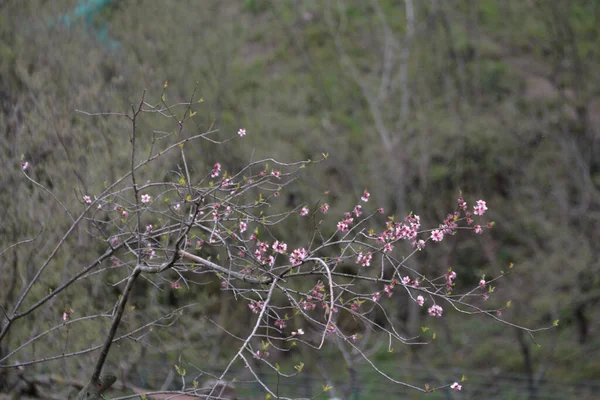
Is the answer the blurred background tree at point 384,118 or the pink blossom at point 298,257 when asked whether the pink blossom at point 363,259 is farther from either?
the blurred background tree at point 384,118

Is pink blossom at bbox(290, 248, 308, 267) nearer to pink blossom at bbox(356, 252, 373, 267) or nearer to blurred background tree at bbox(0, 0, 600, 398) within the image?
pink blossom at bbox(356, 252, 373, 267)

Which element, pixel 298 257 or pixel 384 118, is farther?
pixel 384 118

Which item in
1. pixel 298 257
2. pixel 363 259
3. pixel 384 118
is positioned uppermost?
pixel 298 257

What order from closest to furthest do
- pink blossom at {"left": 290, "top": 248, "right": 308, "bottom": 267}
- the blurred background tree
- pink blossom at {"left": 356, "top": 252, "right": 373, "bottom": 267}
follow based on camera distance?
1. pink blossom at {"left": 290, "top": 248, "right": 308, "bottom": 267}
2. pink blossom at {"left": 356, "top": 252, "right": 373, "bottom": 267}
3. the blurred background tree

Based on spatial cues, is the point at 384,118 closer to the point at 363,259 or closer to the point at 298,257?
the point at 363,259

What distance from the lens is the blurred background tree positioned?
30.7 feet

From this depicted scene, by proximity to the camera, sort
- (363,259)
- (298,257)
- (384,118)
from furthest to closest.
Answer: (384,118) → (363,259) → (298,257)

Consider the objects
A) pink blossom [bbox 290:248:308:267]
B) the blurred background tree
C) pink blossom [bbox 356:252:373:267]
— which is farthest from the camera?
the blurred background tree

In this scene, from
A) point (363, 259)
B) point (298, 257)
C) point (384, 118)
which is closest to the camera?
point (298, 257)

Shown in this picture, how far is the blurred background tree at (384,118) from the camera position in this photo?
9.36 metres

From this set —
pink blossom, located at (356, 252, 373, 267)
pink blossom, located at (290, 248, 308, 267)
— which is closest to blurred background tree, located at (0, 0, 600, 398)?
pink blossom, located at (290, 248, 308, 267)

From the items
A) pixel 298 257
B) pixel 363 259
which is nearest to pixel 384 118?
pixel 363 259

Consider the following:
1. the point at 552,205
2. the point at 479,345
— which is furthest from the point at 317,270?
the point at 479,345

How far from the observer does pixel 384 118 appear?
16.7 m
